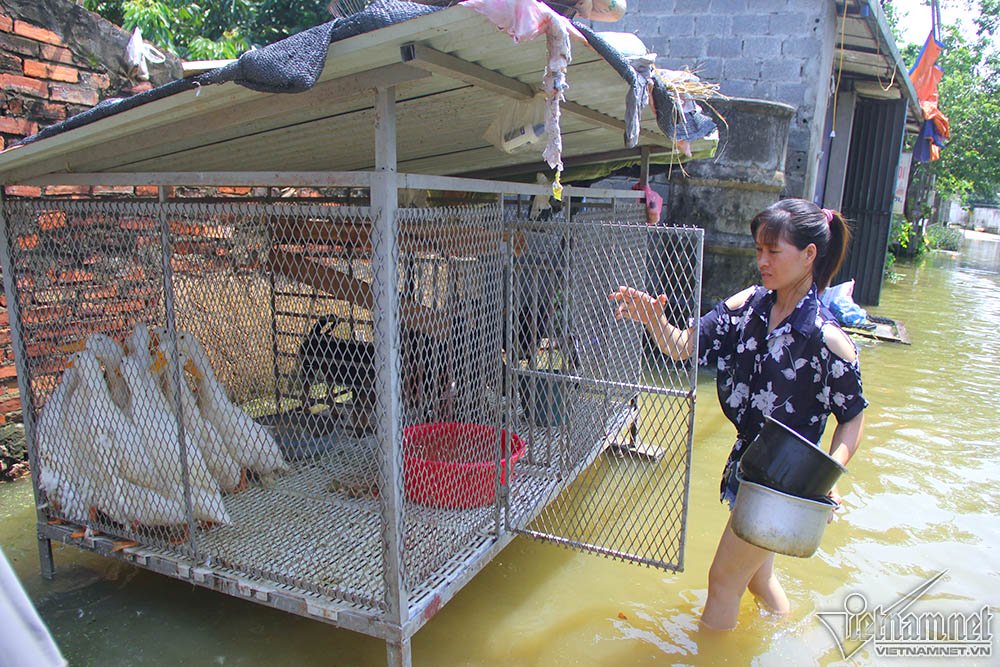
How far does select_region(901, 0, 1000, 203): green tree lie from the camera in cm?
2111

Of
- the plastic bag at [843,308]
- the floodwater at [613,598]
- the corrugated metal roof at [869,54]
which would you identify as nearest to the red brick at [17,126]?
the floodwater at [613,598]

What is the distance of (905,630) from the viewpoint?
3.23m

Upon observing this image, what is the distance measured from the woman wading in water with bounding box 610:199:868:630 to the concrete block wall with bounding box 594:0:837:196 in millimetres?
5676

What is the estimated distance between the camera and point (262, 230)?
3.34 metres

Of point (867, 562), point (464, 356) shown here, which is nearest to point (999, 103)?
point (867, 562)

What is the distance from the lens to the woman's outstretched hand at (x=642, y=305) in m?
2.81

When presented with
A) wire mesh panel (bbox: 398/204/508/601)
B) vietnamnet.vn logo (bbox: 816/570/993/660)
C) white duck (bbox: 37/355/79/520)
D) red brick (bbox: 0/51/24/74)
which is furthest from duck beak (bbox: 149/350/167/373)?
vietnamnet.vn logo (bbox: 816/570/993/660)

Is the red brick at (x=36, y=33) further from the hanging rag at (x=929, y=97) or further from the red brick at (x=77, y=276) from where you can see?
the hanging rag at (x=929, y=97)

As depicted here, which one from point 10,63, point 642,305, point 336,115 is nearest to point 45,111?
point 10,63

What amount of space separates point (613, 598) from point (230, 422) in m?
2.13

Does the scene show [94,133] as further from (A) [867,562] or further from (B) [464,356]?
(A) [867,562]

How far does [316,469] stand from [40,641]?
2.72m

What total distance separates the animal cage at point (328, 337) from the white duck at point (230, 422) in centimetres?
1

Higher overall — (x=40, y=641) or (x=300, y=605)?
(x=40, y=641)
